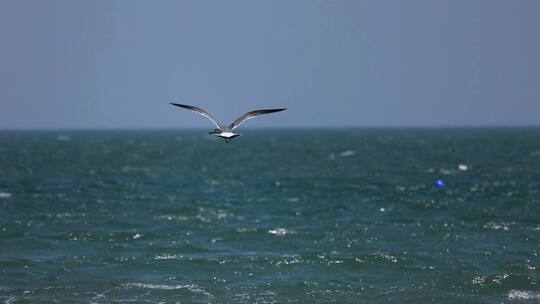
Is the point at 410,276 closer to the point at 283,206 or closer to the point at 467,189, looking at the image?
the point at 283,206

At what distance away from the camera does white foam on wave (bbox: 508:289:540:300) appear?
2612 cm

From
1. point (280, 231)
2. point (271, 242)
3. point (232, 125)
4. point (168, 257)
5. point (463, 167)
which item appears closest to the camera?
point (232, 125)

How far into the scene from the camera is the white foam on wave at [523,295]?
85.7 feet

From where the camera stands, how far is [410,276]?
96.5ft

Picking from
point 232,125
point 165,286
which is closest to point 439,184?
point 165,286

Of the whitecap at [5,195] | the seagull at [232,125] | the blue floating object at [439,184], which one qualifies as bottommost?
the whitecap at [5,195]

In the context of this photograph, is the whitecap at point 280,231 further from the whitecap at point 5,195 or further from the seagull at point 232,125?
the whitecap at point 5,195

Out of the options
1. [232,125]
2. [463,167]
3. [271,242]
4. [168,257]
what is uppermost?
[232,125]

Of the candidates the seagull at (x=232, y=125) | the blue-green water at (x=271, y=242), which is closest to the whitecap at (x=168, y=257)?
the blue-green water at (x=271, y=242)

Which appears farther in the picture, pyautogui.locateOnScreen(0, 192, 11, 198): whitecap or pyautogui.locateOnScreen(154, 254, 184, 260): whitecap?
pyautogui.locateOnScreen(0, 192, 11, 198): whitecap

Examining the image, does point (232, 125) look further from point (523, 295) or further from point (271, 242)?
point (271, 242)

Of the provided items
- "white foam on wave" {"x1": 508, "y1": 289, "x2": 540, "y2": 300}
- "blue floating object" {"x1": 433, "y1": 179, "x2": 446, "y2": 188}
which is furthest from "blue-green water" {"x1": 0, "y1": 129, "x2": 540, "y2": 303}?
"blue floating object" {"x1": 433, "y1": 179, "x2": 446, "y2": 188}

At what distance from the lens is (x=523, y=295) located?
26438mm

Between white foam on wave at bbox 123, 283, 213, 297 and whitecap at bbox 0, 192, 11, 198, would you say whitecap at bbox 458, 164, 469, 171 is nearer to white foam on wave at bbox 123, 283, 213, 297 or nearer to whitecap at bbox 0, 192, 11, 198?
whitecap at bbox 0, 192, 11, 198
